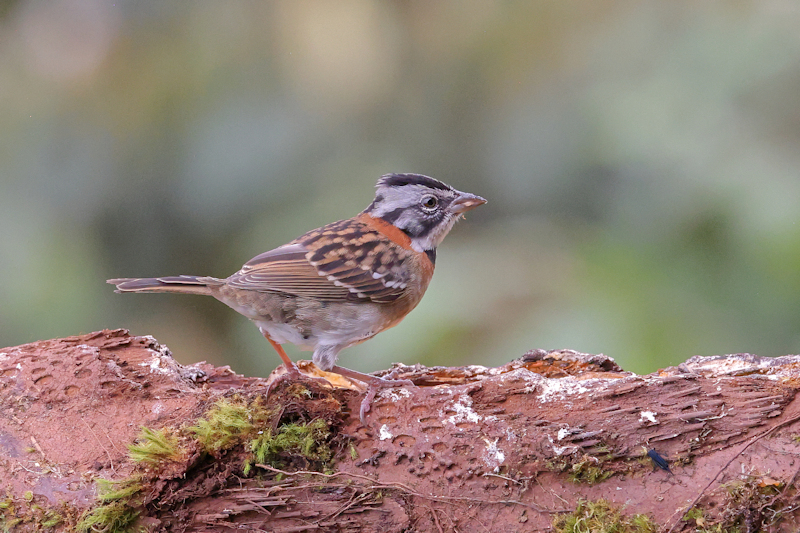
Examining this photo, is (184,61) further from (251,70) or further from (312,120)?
(312,120)

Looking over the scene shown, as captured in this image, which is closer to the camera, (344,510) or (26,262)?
(344,510)

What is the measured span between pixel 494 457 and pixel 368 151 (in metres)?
2.61

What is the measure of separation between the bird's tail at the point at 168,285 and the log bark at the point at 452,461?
62 centimetres

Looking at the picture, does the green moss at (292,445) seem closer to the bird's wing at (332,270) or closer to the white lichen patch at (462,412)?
the white lichen patch at (462,412)

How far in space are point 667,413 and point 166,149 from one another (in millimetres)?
→ 3545

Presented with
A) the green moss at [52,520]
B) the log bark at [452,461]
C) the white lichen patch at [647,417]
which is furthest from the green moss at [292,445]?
the white lichen patch at [647,417]

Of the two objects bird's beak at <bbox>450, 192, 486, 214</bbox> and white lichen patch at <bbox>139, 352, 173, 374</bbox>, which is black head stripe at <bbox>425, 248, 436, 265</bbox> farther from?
white lichen patch at <bbox>139, 352, 173, 374</bbox>

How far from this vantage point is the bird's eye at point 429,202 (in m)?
3.64

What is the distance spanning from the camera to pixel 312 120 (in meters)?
4.50

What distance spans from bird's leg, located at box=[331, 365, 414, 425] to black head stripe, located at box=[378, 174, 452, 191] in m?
1.12

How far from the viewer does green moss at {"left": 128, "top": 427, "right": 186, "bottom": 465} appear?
2.45 m

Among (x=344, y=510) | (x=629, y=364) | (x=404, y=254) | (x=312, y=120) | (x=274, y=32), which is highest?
(x=274, y=32)

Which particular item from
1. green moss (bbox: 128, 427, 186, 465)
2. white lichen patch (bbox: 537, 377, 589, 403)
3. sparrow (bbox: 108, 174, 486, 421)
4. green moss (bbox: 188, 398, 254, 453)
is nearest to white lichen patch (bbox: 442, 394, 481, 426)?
white lichen patch (bbox: 537, 377, 589, 403)

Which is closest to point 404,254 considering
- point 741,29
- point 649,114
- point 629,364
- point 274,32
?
point 629,364
